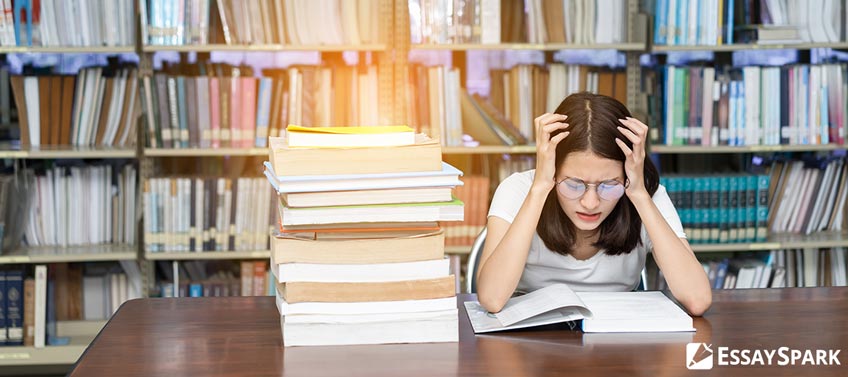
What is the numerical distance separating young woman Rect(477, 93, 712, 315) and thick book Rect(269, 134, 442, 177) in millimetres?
333

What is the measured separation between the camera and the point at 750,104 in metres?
3.45

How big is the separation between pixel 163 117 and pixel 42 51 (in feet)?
1.46

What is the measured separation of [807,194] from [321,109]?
69.5 inches

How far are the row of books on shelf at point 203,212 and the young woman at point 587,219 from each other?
1559 millimetres

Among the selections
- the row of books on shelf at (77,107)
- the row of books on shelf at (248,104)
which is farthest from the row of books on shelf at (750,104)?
the row of books on shelf at (77,107)

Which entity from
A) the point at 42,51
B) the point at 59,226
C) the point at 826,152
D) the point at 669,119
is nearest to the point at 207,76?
the point at 42,51

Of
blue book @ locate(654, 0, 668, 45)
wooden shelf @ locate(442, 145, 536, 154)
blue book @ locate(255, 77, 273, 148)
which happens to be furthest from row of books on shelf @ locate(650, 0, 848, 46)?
blue book @ locate(255, 77, 273, 148)

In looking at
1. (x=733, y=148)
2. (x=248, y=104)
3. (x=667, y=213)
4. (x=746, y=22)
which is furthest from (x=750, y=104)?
(x=248, y=104)

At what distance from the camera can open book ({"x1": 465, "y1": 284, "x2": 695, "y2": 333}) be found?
158cm

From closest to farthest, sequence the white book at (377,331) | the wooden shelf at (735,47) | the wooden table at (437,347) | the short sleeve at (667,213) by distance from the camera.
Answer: the wooden table at (437,347), the white book at (377,331), the short sleeve at (667,213), the wooden shelf at (735,47)

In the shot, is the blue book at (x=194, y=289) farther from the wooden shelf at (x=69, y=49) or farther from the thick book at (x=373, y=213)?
the thick book at (x=373, y=213)

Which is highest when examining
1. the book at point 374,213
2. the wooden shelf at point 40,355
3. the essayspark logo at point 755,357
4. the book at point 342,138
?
the book at point 342,138

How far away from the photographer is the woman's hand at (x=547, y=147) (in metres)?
1.78

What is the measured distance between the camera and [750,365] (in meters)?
1.42
